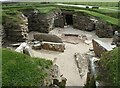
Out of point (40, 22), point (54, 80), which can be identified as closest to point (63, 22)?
point (40, 22)

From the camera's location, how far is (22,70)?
11352mm

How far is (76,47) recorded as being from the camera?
27.1 m

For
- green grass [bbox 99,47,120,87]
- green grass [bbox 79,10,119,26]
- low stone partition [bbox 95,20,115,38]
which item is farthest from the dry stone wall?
green grass [bbox 99,47,120,87]

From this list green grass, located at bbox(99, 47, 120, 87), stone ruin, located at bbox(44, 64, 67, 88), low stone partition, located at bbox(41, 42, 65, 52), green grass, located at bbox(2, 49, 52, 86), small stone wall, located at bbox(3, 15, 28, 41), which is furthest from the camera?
small stone wall, located at bbox(3, 15, 28, 41)

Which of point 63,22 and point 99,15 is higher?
point 99,15

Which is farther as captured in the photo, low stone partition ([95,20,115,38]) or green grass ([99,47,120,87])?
low stone partition ([95,20,115,38])

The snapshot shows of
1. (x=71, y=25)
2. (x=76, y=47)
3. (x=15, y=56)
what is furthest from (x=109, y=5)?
(x=15, y=56)

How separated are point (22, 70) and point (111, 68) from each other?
3.43 m

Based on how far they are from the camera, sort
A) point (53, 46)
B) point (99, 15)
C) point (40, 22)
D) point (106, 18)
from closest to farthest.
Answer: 1. point (53, 46)
2. point (106, 18)
3. point (40, 22)
4. point (99, 15)

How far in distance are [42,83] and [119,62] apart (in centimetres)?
307

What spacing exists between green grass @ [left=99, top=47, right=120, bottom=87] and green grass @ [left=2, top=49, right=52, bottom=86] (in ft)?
7.48

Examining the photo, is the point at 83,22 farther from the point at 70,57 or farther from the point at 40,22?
the point at 70,57

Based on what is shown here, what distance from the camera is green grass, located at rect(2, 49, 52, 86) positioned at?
10727 millimetres

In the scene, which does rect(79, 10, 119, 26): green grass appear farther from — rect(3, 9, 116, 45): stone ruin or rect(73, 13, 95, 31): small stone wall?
rect(73, 13, 95, 31): small stone wall
